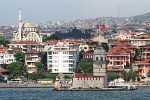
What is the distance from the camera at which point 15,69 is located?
9800 cm

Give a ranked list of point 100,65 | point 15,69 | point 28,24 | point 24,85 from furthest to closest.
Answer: point 28,24, point 15,69, point 24,85, point 100,65

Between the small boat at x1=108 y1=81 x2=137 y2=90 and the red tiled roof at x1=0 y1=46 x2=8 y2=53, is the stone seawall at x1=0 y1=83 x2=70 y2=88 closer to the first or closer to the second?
the small boat at x1=108 y1=81 x2=137 y2=90

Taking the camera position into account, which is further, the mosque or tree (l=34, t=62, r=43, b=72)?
the mosque

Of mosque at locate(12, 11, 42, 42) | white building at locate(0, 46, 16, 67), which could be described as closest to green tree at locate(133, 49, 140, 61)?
white building at locate(0, 46, 16, 67)

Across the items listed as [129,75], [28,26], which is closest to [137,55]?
[129,75]

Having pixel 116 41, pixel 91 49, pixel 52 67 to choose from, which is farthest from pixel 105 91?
pixel 116 41

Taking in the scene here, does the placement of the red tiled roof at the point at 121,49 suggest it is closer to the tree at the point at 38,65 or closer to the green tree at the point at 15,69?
the tree at the point at 38,65

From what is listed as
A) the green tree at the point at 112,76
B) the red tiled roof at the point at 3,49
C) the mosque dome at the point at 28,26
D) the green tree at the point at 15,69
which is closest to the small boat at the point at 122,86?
the green tree at the point at 112,76

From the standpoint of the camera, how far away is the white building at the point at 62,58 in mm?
103363

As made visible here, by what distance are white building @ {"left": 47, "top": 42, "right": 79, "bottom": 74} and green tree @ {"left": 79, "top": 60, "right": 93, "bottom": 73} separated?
2.26 metres

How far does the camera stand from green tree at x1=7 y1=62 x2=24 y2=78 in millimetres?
97562

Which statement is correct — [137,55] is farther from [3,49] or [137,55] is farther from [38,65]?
[3,49]

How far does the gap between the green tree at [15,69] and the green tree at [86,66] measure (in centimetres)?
561

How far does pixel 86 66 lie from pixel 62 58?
7984 millimetres
